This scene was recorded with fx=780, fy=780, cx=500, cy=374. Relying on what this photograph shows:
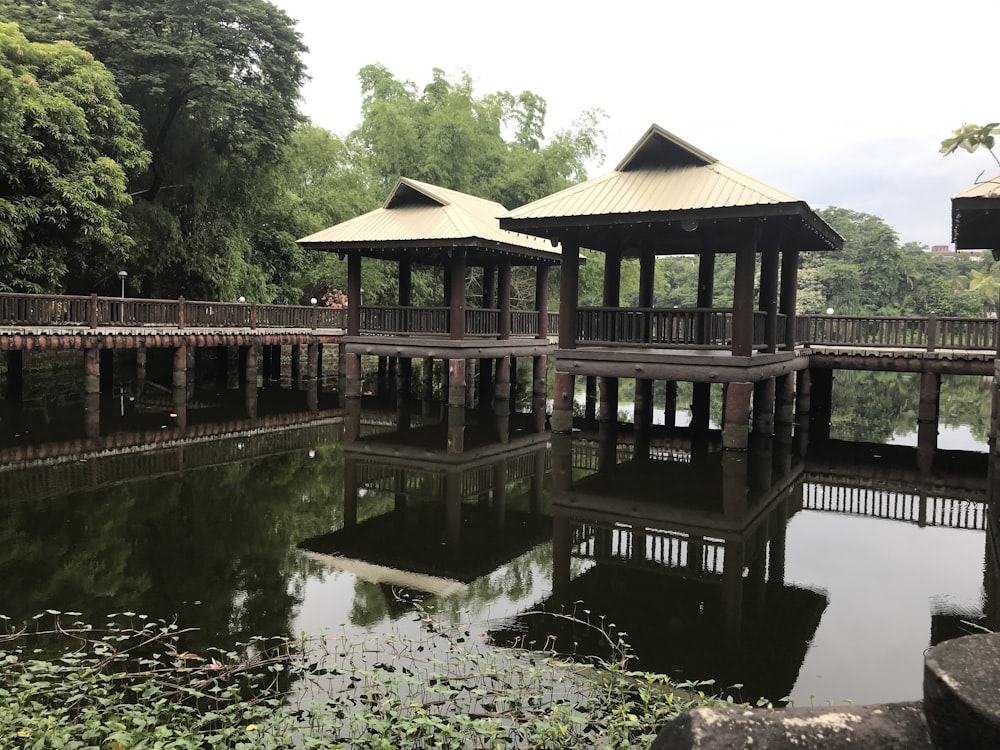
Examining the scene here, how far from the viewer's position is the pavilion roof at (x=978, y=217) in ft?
35.7

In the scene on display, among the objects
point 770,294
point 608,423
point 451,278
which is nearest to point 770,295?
point 770,294

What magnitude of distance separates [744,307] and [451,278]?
8.88 m

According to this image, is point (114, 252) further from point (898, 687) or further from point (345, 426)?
point (898, 687)

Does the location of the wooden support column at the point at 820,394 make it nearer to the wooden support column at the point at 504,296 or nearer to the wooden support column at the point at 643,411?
the wooden support column at the point at 643,411

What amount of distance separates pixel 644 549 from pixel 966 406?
75.9 ft

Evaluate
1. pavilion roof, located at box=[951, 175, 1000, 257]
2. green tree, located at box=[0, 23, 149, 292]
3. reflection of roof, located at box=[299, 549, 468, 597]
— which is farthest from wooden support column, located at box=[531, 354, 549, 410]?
reflection of roof, located at box=[299, 549, 468, 597]

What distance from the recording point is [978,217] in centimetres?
1238

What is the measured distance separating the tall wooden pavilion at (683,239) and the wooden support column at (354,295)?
6639 mm

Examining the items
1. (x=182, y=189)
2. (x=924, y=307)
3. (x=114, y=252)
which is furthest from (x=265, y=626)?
(x=924, y=307)

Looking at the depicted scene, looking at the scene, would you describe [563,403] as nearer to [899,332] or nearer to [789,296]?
[789,296]

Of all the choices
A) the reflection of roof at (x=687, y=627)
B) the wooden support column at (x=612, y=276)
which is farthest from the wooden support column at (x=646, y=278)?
the reflection of roof at (x=687, y=627)

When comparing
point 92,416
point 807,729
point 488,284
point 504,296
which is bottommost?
point 92,416

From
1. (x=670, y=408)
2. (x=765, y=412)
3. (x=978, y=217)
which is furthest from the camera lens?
(x=670, y=408)

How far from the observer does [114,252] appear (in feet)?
76.9
